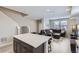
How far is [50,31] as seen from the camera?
145 centimetres

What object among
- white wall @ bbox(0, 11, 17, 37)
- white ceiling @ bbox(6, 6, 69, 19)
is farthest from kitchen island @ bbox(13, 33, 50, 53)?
white ceiling @ bbox(6, 6, 69, 19)

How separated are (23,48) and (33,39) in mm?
213

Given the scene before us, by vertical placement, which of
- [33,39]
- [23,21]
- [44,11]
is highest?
[44,11]

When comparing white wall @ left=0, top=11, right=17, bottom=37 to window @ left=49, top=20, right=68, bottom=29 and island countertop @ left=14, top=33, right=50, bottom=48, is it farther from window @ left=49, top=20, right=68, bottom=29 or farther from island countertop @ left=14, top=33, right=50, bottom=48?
window @ left=49, top=20, right=68, bottom=29

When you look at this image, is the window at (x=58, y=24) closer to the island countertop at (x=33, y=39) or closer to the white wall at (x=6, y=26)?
the island countertop at (x=33, y=39)

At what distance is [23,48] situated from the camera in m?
1.38

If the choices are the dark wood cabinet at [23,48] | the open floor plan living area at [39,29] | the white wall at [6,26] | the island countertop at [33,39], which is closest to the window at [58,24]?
the open floor plan living area at [39,29]

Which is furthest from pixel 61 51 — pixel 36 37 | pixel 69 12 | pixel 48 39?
pixel 69 12

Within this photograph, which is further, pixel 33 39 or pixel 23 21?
pixel 23 21

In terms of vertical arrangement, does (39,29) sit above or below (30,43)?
above

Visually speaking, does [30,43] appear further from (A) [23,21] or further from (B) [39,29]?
(A) [23,21]

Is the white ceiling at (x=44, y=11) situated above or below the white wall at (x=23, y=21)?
above

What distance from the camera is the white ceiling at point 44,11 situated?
1388 mm

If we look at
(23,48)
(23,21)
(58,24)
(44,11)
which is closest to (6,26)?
(23,21)
